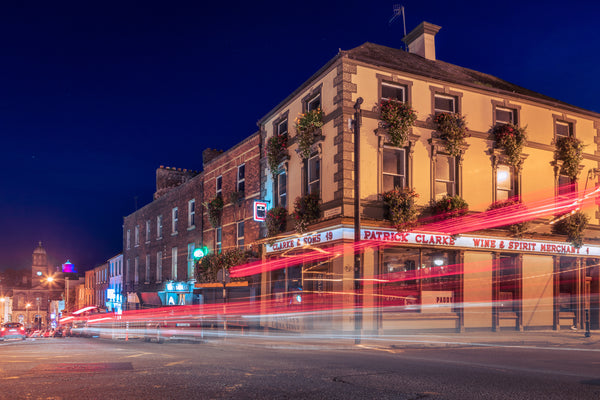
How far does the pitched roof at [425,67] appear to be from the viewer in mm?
20844

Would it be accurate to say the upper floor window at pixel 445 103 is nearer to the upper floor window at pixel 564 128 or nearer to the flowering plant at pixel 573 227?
the upper floor window at pixel 564 128

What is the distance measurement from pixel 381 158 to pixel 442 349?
7.71 metres

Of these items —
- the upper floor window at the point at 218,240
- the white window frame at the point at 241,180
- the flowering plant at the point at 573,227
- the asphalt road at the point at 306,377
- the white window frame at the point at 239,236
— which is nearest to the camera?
the asphalt road at the point at 306,377

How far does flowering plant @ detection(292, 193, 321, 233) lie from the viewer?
21000mm

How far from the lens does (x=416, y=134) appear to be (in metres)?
20.8

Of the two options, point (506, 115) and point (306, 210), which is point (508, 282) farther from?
point (306, 210)

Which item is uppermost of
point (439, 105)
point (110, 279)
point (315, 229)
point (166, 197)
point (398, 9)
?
point (398, 9)

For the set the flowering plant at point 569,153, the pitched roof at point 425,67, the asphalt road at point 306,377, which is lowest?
the asphalt road at point 306,377

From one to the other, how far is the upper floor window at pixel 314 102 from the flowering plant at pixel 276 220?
451cm

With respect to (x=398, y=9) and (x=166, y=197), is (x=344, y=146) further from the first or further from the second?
(x=166, y=197)

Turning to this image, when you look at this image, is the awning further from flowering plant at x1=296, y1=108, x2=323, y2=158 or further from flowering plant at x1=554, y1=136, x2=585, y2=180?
flowering plant at x1=554, y1=136, x2=585, y2=180

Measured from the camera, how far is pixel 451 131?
20906 millimetres

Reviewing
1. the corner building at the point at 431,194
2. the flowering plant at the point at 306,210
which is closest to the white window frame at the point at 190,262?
the corner building at the point at 431,194

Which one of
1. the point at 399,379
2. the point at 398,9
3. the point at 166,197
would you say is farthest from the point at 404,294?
the point at 166,197
